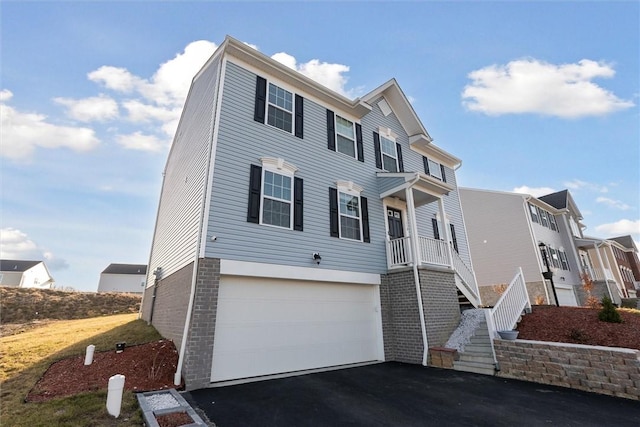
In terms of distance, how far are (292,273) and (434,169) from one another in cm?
1062

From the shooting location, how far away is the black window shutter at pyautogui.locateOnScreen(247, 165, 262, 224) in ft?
25.5

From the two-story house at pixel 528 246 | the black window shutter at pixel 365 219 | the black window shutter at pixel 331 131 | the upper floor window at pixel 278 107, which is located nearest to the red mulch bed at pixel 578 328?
the black window shutter at pixel 365 219

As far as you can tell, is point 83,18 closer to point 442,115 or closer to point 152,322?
point 152,322

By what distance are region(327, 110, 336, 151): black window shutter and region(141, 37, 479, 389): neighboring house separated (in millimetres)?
86

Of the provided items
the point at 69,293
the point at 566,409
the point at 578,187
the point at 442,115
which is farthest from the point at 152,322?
the point at 578,187

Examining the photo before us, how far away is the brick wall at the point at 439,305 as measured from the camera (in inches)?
356

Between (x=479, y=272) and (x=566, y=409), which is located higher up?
(x=479, y=272)

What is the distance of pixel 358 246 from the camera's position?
990 centimetres

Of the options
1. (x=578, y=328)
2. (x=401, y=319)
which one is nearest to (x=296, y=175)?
(x=401, y=319)

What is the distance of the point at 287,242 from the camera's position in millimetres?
8219

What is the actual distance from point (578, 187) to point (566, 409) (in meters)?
29.4

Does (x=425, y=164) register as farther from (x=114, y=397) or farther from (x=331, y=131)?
(x=114, y=397)

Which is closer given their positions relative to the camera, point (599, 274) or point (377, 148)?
point (377, 148)

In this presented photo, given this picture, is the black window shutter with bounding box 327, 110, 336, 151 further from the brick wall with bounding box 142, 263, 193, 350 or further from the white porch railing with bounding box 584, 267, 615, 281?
the white porch railing with bounding box 584, 267, 615, 281
